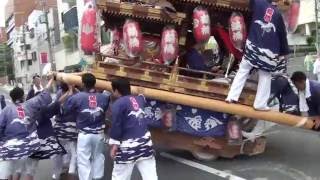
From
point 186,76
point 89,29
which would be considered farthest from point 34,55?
point 186,76

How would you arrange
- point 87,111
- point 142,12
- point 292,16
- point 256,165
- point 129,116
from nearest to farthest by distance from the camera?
point 129,116, point 87,111, point 256,165, point 142,12, point 292,16

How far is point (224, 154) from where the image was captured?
7469 millimetres

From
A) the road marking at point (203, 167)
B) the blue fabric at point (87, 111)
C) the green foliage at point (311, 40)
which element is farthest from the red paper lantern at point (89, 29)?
the green foliage at point (311, 40)

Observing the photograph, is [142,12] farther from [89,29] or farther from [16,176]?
[16,176]

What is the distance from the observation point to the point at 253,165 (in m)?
7.18

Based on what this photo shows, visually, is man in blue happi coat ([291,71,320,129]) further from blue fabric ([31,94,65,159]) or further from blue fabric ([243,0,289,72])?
blue fabric ([31,94,65,159])

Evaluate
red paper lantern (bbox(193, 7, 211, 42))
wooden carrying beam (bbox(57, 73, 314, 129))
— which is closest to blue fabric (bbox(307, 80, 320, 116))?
wooden carrying beam (bbox(57, 73, 314, 129))

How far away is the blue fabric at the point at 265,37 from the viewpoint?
6645 millimetres

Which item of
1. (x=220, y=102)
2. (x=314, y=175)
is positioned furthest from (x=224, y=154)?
(x=314, y=175)

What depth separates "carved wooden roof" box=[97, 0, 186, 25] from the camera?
292 inches

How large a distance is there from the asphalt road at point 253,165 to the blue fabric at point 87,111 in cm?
113

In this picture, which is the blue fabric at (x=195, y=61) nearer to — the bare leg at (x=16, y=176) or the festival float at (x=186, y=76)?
the festival float at (x=186, y=76)

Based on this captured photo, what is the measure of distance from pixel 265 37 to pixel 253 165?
1879 millimetres

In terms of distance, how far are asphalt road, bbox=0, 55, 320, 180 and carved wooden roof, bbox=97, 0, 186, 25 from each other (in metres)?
2.19
